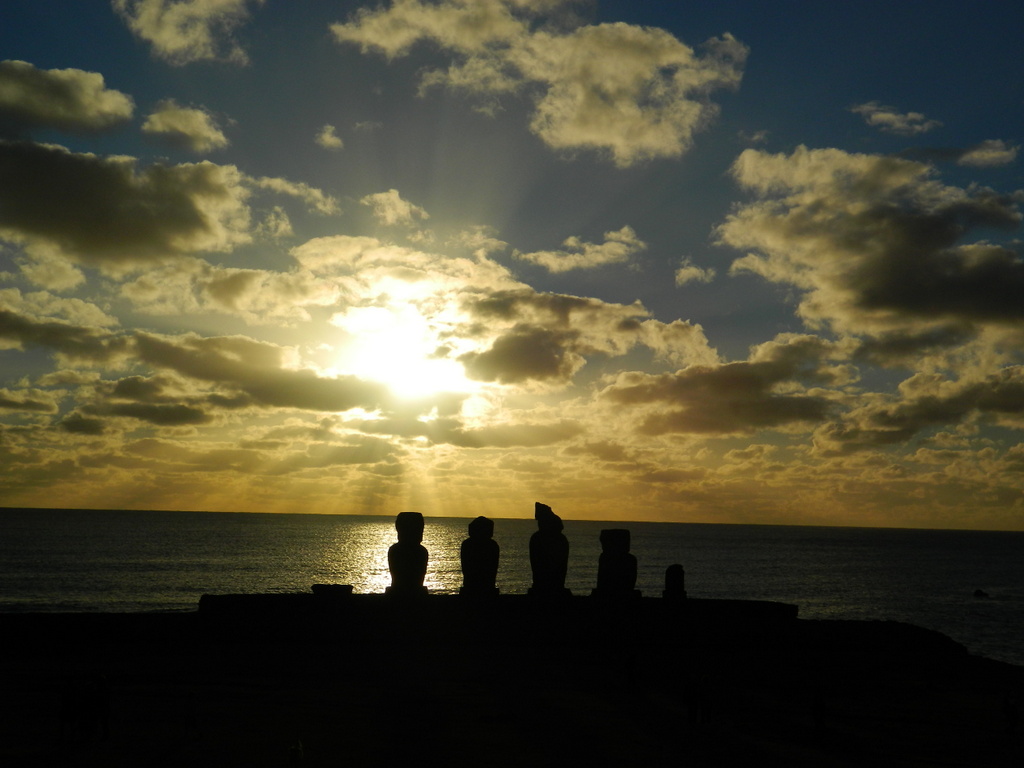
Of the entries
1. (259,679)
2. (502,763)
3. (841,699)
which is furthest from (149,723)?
(841,699)

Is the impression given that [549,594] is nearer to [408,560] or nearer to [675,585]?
[675,585]

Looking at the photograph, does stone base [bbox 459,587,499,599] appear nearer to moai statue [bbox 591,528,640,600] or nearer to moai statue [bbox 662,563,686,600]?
moai statue [bbox 591,528,640,600]

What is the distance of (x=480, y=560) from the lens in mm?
39594

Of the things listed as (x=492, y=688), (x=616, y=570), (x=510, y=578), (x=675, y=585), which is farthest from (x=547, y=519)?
(x=510, y=578)

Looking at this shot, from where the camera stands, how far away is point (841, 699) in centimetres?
2791

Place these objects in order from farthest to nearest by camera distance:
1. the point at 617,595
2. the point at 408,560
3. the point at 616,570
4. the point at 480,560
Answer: the point at 616,570, the point at 617,595, the point at 480,560, the point at 408,560

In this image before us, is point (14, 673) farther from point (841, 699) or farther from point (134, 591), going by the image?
point (134, 591)

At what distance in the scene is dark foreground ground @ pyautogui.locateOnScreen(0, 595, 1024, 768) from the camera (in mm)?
19172

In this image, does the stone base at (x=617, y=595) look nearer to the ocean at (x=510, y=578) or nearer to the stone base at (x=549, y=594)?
the stone base at (x=549, y=594)

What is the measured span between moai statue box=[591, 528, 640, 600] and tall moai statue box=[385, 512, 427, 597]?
28.6 feet

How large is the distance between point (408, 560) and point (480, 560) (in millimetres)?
3675

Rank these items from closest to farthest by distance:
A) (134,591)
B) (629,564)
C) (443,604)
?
(443,604) < (629,564) < (134,591)

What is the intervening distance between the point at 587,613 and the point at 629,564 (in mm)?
4638

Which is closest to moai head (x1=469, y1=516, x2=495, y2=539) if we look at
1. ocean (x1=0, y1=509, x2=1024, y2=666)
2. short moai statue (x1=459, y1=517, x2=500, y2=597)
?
short moai statue (x1=459, y1=517, x2=500, y2=597)
